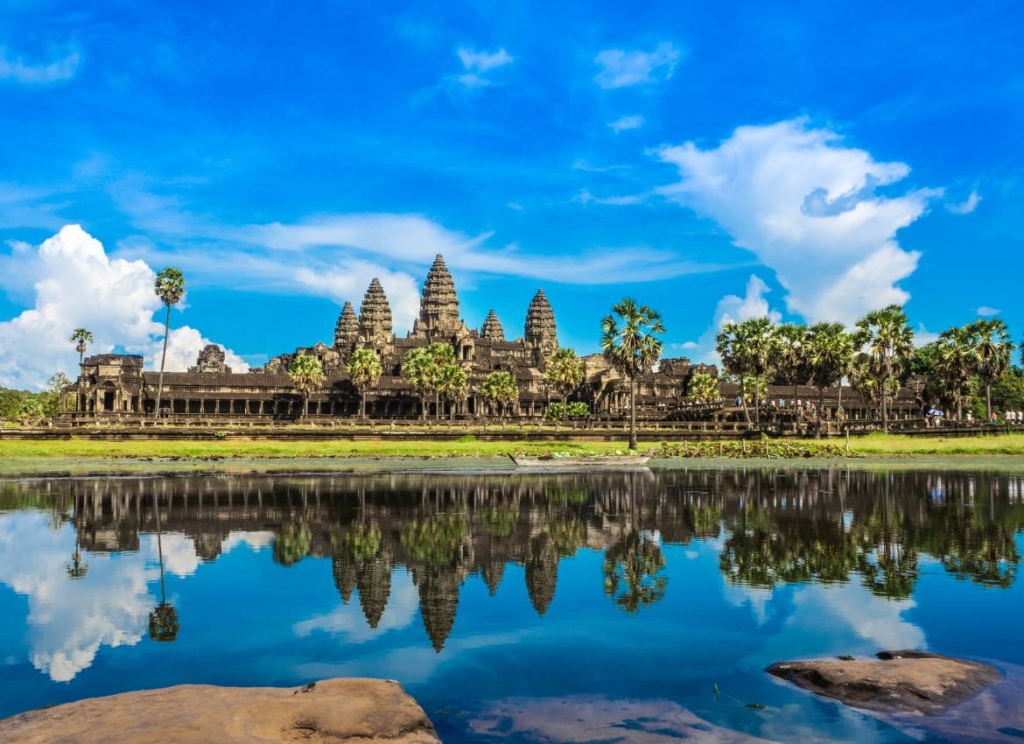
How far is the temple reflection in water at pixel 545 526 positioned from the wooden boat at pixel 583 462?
14.0 meters

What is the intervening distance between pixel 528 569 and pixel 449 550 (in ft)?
11.9

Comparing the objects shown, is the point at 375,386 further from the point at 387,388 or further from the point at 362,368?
the point at 362,368

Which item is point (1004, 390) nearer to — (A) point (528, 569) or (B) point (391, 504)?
(B) point (391, 504)

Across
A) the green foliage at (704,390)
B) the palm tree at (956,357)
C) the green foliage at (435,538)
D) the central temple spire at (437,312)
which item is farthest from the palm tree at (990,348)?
the central temple spire at (437,312)

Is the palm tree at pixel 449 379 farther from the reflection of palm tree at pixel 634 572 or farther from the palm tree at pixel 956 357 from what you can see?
the reflection of palm tree at pixel 634 572

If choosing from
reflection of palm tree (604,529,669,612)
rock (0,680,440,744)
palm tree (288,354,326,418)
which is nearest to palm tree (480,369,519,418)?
palm tree (288,354,326,418)

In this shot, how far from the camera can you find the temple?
418 feet

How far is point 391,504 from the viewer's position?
127 ft

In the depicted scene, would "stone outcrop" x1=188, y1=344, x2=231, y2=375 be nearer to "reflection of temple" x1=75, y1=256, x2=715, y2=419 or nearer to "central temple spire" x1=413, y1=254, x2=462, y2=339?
"reflection of temple" x1=75, y1=256, x2=715, y2=419

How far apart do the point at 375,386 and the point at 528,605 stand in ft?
395

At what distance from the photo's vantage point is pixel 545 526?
31906 millimetres

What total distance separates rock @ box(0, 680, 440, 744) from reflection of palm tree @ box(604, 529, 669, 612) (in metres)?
8.63

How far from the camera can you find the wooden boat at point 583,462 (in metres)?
67.8

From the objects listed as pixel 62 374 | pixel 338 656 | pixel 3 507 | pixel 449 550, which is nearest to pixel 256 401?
pixel 62 374
